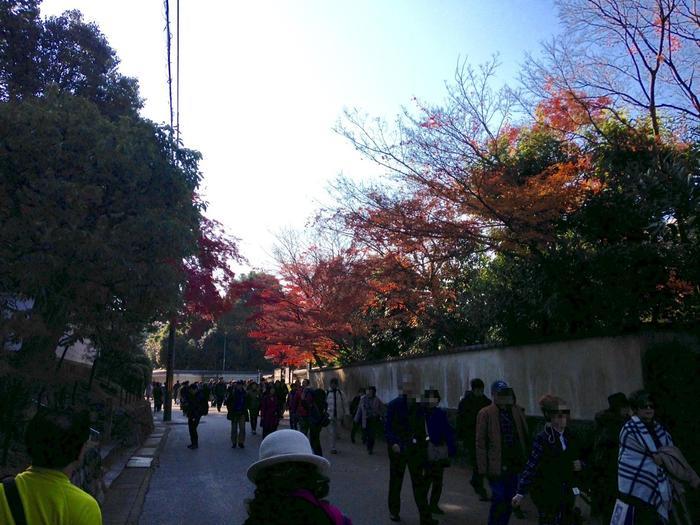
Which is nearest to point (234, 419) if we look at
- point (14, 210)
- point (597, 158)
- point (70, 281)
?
point (70, 281)

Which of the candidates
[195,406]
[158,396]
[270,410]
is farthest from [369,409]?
[158,396]

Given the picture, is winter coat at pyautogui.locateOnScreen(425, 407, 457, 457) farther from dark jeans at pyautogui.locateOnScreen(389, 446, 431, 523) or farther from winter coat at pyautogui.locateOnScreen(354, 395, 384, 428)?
winter coat at pyautogui.locateOnScreen(354, 395, 384, 428)

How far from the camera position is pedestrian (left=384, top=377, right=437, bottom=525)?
7.30m

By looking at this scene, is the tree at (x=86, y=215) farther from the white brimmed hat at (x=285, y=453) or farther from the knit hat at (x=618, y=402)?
the white brimmed hat at (x=285, y=453)

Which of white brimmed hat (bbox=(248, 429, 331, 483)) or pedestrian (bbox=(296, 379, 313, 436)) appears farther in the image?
pedestrian (bbox=(296, 379, 313, 436))

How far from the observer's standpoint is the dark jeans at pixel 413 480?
7.14 meters

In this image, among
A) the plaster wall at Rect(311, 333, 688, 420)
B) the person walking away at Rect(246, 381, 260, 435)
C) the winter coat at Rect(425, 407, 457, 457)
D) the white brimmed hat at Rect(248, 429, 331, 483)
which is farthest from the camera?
the person walking away at Rect(246, 381, 260, 435)

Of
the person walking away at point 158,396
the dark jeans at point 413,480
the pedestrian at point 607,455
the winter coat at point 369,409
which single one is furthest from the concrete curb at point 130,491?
the person walking away at point 158,396

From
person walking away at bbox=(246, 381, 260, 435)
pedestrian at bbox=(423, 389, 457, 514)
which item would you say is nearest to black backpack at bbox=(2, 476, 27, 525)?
pedestrian at bbox=(423, 389, 457, 514)

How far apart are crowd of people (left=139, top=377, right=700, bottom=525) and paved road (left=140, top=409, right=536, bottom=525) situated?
1.44 ft

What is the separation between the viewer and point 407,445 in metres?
7.47

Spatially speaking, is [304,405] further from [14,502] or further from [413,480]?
[14,502]

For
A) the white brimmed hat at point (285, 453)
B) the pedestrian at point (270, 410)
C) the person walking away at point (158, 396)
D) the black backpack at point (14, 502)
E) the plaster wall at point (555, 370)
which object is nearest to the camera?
the white brimmed hat at point (285, 453)

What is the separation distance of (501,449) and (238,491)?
5250 mm
